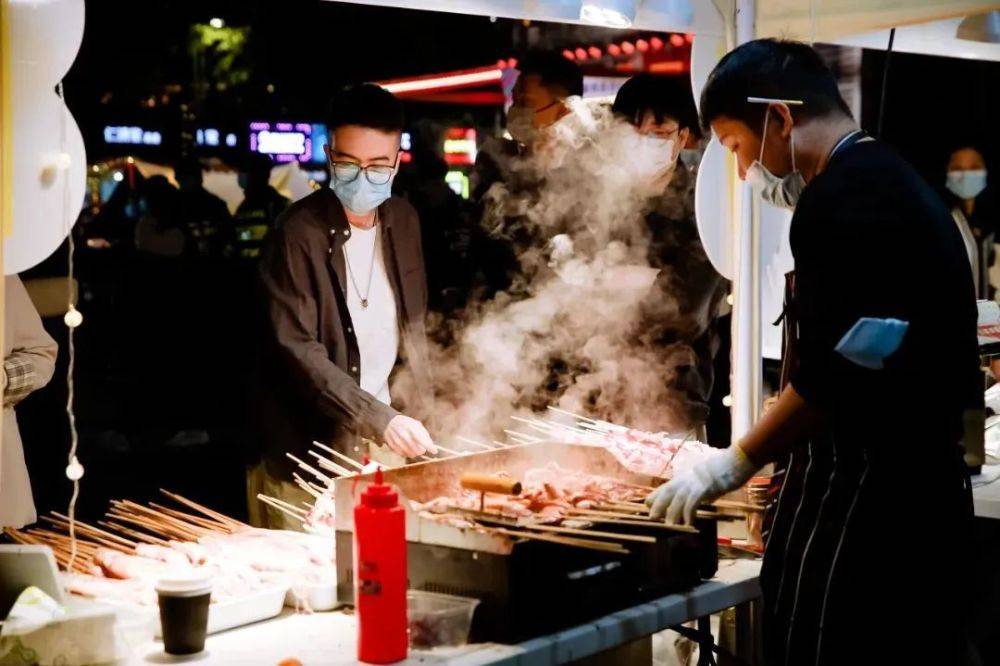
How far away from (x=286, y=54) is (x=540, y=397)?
32.0 feet

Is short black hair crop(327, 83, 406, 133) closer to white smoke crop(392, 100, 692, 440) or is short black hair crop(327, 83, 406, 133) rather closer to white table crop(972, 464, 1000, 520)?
white smoke crop(392, 100, 692, 440)

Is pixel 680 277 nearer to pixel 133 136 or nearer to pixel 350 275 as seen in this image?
pixel 350 275

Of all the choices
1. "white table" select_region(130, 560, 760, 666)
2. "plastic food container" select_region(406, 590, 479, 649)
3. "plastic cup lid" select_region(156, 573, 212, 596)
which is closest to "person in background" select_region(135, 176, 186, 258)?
"white table" select_region(130, 560, 760, 666)

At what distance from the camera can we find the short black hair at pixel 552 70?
16.4ft

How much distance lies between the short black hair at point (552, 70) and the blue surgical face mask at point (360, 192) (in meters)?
0.97

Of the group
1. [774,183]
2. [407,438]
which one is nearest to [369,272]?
[407,438]

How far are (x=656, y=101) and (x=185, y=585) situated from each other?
10.6ft

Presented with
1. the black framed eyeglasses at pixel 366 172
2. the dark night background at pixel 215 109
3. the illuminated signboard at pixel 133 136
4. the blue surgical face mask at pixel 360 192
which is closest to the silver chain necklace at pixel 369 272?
the blue surgical face mask at pixel 360 192

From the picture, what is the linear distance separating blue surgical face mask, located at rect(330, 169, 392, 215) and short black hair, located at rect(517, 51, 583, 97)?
97 centimetres

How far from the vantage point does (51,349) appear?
12.6 feet

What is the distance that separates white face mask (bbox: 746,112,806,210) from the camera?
300cm

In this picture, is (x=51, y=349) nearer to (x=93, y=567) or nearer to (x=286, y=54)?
(x=93, y=567)

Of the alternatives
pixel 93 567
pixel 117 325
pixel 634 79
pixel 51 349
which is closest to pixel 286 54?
pixel 117 325

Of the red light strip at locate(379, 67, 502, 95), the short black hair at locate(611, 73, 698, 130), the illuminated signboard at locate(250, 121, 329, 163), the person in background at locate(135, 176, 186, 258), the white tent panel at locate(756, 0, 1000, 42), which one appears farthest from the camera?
the red light strip at locate(379, 67, 502, 95)
